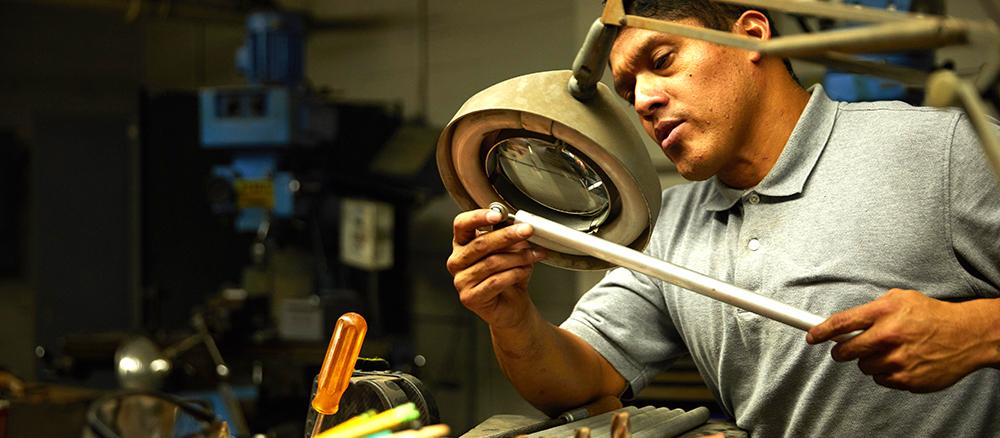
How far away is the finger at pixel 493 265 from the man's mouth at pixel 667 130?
22cm

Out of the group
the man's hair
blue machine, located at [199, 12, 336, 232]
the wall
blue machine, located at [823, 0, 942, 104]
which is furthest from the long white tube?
the wall

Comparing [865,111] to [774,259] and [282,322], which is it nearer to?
[774,259]

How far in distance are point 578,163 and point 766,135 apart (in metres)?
0.38

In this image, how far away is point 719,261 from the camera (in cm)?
135

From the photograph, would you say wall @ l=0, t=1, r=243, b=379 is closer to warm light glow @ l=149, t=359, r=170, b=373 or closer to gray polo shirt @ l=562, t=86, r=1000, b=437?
warm light glow @ l=149, t=359, r=170, b=373

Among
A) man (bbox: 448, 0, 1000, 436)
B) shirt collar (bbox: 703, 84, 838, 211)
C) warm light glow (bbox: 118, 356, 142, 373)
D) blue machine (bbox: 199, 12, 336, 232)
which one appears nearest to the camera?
man (bbox: 448, 0, 1000, 436)

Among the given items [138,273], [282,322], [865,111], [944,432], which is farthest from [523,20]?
[944,432]

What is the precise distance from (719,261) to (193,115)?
109 inches

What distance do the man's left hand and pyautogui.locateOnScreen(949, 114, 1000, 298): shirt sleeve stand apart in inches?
7.0

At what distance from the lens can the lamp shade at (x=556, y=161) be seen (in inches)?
40.1

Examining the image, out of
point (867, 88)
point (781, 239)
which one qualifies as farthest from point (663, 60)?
point (867, 88)

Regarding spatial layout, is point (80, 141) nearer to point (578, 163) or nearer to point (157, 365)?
point (157, 365)

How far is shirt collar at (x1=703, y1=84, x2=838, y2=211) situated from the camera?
1.30m

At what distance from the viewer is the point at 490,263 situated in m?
1.18
